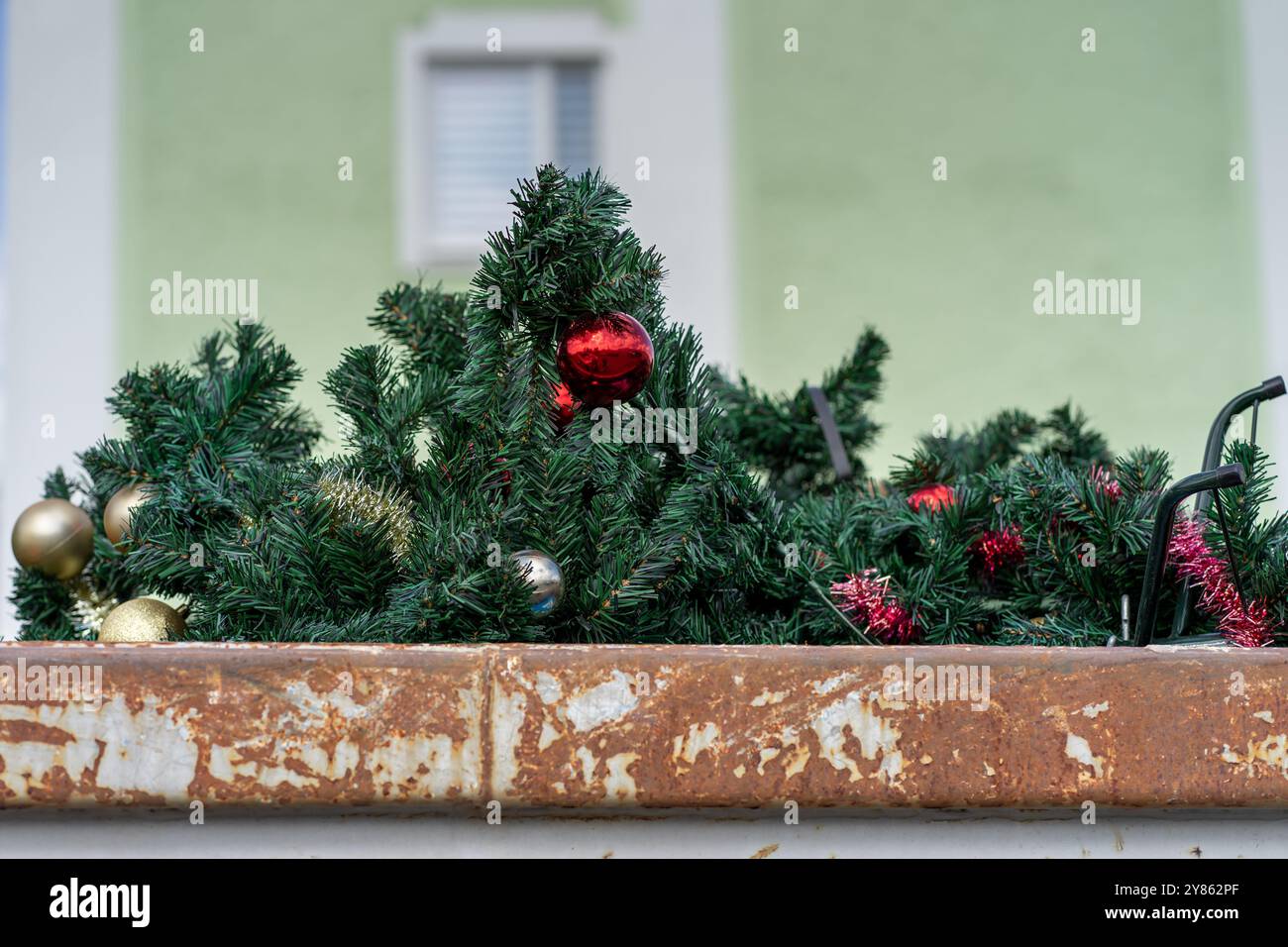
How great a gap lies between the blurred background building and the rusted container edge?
3940mm

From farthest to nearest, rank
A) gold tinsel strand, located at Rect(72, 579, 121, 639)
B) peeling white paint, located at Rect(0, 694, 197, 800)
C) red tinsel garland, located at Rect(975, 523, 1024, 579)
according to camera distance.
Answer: gold tinsel strand, located at Rect(72, 579, 121, 639)
red tinsel garland, located at Rect(975, 523, 1024, 579)
peeling white paint, located at Rect(0, 694, 197, 800)

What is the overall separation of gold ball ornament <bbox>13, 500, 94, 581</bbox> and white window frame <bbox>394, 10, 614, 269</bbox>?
3525mm

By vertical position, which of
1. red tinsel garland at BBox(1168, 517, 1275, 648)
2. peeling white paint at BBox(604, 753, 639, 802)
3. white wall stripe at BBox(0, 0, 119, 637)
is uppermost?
white wall stripe at BBox(0, 0, 119, 637)

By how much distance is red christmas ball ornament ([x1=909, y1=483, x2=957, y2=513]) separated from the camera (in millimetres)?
1089

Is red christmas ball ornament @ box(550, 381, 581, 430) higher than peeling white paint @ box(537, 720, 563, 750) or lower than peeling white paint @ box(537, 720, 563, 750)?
higher

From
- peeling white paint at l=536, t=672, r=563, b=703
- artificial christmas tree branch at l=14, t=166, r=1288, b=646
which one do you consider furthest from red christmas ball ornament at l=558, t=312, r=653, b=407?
peeling white paint at l=536, t=672, r=563, b=703

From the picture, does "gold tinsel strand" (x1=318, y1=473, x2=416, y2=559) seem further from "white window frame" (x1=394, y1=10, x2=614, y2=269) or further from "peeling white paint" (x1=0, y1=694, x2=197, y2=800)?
"white window frame" (x1=394, y1=10, x2=614, y2=269)

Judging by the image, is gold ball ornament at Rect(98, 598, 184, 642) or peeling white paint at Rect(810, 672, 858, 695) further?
gold ball ornament at Rect(98, 598, 184, 642)

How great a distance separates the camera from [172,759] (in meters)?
0.67

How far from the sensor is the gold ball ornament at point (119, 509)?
110 centimetres

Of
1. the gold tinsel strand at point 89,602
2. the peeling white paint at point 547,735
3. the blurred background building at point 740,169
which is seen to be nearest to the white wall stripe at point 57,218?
the blurred background building at point 740,169

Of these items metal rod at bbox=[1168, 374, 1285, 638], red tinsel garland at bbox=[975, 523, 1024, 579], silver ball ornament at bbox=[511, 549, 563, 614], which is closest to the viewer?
silver ball ornament at bbox=[511, 549, 563, 614]
